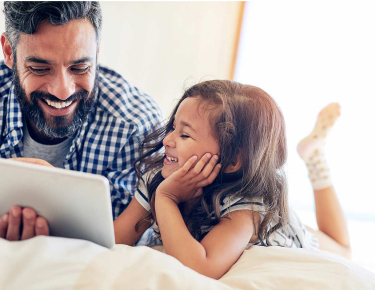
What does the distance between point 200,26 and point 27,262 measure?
6.27 ft

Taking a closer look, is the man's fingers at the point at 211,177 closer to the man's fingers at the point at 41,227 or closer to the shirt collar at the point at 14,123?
the man's fingers at the point at 41,227

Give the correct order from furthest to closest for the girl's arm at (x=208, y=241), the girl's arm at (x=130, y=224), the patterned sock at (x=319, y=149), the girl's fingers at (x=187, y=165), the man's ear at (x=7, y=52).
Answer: the patterned sock at (x=319, y=149) → the man's ear at (x=7, y=52) → the girl's arm at (x=130, y=224) → the girl's fingers at (x=187, y=165) → the girl's arm at (x=208, y=241)

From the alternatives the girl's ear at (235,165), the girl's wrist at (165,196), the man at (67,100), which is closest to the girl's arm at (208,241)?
the girl's wrist at (165,196)

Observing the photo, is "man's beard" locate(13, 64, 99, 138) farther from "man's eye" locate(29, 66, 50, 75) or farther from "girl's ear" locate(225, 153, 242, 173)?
"girl's ear" locate(225, 153, 242, 173)

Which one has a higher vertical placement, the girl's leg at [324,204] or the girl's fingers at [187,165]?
the girl's fingers at [187,165]

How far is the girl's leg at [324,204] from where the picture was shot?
4.57ft

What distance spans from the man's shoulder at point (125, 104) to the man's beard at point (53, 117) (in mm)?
70

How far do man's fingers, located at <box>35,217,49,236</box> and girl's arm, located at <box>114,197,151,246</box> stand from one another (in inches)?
16.7

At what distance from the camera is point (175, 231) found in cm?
89

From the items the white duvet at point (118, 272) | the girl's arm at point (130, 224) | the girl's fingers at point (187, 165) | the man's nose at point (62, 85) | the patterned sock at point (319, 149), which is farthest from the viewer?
the patterned sock at point (319, 149)

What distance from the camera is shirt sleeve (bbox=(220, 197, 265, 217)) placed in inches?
38.3

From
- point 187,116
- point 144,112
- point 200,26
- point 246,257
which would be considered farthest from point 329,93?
point 246,257

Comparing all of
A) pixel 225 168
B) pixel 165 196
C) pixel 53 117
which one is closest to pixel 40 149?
pixel 53 117

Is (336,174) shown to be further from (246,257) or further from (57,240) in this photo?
(57,240)
